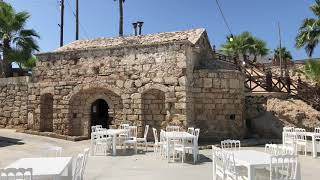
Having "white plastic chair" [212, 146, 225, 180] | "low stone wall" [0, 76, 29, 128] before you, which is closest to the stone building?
"low stone wall" [0, 76, 29, 128]

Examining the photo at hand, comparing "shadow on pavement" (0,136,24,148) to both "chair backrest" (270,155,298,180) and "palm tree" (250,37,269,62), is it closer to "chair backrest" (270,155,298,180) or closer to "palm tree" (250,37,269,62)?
"chair backrest" (270,155,298,180)

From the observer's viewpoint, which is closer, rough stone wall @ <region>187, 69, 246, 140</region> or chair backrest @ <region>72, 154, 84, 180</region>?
chair backrest @ <region>72, 154, 84, 180</region>

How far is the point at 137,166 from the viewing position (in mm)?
8086

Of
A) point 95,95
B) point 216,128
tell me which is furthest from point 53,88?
point 216,128

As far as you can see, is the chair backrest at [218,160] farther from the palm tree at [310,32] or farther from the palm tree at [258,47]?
the palm tree at [258,47]

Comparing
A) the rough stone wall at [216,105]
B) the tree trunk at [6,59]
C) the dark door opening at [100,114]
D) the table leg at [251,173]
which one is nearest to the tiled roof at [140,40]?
the rough stone wall at [216,105]

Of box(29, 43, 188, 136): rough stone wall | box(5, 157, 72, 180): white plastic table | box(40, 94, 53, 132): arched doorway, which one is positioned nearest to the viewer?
box(5, 157, 72, 180): white plastic table

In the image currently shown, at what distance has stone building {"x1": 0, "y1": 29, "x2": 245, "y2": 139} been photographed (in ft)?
40.6

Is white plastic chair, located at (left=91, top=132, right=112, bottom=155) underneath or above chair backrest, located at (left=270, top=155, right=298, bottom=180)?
underneath

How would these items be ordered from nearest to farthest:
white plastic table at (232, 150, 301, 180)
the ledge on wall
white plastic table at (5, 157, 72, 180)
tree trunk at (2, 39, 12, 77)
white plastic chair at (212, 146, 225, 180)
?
white plastic table at (5, 157, 72, 180), white plastic table at (232, 150, 301, 180), white plastic chair at (212, 146, 225, 180), the ledge on wall, tree trunk at (2, 39, 12, 77)

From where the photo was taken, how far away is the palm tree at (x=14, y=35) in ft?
56.0

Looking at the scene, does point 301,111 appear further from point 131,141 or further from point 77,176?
point 77,176

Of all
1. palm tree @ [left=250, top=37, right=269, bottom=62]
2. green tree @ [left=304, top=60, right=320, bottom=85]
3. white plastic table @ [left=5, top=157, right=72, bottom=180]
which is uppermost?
palm tree @ [left=250, top=37, right=269, bottom=62]

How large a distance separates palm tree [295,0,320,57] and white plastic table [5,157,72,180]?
1352cm
